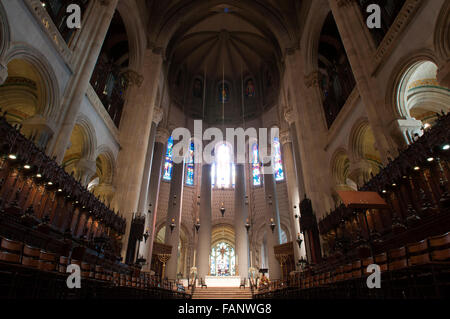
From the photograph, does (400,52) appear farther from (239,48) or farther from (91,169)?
(239,48)

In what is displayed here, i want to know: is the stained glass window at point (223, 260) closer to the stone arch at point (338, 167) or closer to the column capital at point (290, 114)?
A: the column capital at point (290, 114)

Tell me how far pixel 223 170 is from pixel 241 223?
20.7ft

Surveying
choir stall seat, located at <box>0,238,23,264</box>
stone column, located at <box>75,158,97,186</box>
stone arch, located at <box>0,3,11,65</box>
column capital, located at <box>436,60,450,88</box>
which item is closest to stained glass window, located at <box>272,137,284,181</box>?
stone column, located at <box>75,158,97,186</box>

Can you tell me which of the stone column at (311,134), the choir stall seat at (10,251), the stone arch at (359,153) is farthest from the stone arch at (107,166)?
the stone arch at (359,153)

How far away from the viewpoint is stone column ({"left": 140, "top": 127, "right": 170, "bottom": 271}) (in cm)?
1516

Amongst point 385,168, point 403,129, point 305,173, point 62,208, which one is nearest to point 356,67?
point 403,129

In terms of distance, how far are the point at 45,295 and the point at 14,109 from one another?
434 inches

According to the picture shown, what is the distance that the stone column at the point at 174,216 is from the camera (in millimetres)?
17500

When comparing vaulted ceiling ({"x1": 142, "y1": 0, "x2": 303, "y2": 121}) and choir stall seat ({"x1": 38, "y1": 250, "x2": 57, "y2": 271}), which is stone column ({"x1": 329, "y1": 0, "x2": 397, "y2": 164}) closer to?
vaulted ceiling ({"x1": 142, "y1": 0, "x2": 303, "y2": 121})

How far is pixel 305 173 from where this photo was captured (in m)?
13.8

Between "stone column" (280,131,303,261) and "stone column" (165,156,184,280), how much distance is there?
302 inches

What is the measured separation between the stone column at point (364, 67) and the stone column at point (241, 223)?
1322cm

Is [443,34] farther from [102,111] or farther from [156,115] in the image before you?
[156,115]

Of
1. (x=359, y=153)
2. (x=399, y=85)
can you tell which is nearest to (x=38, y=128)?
(x=399, y=85)
